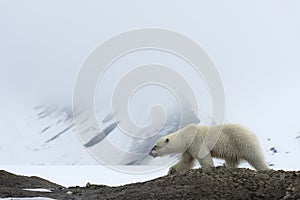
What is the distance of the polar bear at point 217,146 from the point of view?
11.2m

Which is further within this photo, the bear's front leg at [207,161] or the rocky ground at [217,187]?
the bear's front leg at [207,161]

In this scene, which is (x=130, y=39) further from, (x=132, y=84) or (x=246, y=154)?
(x=246, y=154)

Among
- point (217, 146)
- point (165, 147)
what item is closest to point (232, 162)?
point (217, 146)

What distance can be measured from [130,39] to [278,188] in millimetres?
5429

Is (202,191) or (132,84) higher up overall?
(132,84)

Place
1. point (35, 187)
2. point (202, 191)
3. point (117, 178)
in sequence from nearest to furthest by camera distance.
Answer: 1. point (202, 191)
2. point (35, 187)
3. point (117, 178)

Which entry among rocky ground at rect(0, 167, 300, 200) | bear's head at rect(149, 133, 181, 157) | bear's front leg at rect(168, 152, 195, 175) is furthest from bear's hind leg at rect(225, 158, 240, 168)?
rocky ground at rect(0, 167, 300, 200)

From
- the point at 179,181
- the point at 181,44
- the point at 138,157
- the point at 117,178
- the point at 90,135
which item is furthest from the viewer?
the point at 117,178

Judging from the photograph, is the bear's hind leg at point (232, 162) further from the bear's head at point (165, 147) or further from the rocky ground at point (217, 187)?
the rocky ground at point (217, 187)

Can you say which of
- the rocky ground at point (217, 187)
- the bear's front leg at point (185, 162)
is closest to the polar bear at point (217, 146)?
the bear's front leg at point (185, 162)

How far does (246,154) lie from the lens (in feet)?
37.0

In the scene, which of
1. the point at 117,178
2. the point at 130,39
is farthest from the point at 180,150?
the point at 117,178

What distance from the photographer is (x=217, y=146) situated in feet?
37.6

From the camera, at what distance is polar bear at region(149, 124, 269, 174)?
11227 mm
